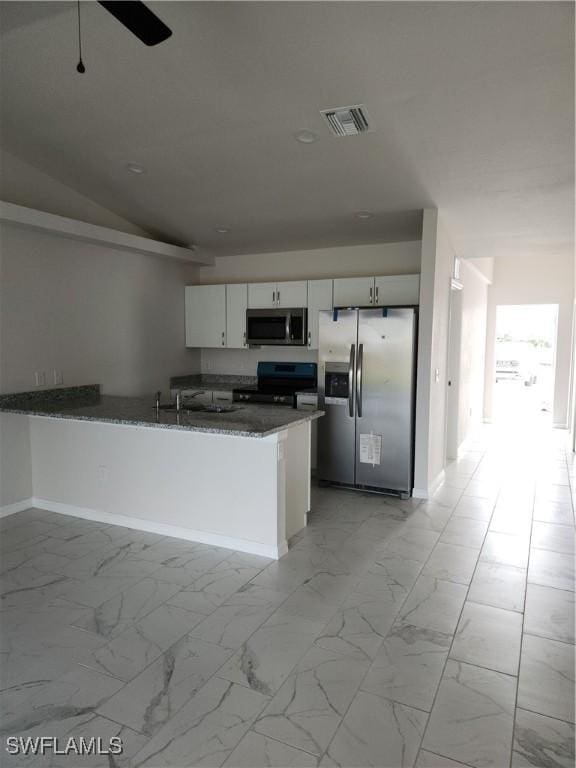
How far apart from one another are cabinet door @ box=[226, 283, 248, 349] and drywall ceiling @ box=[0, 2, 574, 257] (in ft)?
3.80

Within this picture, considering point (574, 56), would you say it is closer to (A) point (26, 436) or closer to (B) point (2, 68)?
(B) point (2, 68)

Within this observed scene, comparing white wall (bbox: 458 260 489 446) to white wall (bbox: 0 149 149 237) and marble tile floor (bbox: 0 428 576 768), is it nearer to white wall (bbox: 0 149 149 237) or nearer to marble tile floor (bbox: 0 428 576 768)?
marble tile floor (bbox: 0 428 576 768)

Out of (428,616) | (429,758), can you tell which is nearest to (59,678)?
(429,758)

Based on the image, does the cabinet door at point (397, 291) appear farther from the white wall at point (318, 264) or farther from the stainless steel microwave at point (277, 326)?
the stainless steel microwave at point (277, 326)

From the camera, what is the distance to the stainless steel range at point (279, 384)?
521 centimetres

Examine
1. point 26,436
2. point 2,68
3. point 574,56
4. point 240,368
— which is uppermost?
point 2,68

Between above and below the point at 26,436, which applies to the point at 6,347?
above

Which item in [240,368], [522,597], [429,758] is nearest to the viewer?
[429,758]

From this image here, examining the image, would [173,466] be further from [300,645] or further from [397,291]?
[397,291]

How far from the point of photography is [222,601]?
266cm

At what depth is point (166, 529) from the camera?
11.6ft

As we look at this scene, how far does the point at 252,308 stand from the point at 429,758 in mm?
4549

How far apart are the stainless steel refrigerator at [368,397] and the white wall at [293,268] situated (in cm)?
111

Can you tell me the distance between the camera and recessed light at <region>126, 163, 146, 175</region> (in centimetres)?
379
